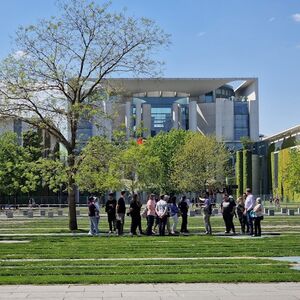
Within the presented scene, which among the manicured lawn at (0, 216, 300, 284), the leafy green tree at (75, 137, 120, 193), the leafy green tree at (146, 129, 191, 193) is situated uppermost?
the leafy green tree at (146, 129, 191, 193)

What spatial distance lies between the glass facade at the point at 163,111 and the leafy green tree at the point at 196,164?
2021 inches

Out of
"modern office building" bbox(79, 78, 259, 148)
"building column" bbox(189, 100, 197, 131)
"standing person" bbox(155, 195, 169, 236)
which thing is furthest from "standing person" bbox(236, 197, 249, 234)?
"building column" bbox(189, 100, 197, 131)

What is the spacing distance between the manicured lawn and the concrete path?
51cm

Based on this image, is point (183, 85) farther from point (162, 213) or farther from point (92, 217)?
point (162, 213)

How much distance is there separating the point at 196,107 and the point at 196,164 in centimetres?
5651

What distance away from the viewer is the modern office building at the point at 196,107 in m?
125

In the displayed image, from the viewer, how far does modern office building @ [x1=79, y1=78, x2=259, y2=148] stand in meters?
125

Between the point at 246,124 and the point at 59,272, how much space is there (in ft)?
377

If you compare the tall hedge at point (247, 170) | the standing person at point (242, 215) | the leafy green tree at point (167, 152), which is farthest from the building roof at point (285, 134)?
the standing person at point (242, 215)

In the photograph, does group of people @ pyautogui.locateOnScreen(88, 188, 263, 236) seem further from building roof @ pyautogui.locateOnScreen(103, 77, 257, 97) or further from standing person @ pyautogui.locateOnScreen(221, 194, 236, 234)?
building roof @ pyautogui.locateOnScreen(103, 77, 257, 97)

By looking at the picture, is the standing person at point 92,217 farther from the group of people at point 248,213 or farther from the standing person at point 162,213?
the group of people at point 248,213

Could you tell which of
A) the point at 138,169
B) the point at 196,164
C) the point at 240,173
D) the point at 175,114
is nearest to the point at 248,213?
the point at 138,169

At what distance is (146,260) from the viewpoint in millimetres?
15016

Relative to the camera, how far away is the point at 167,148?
80.1m
